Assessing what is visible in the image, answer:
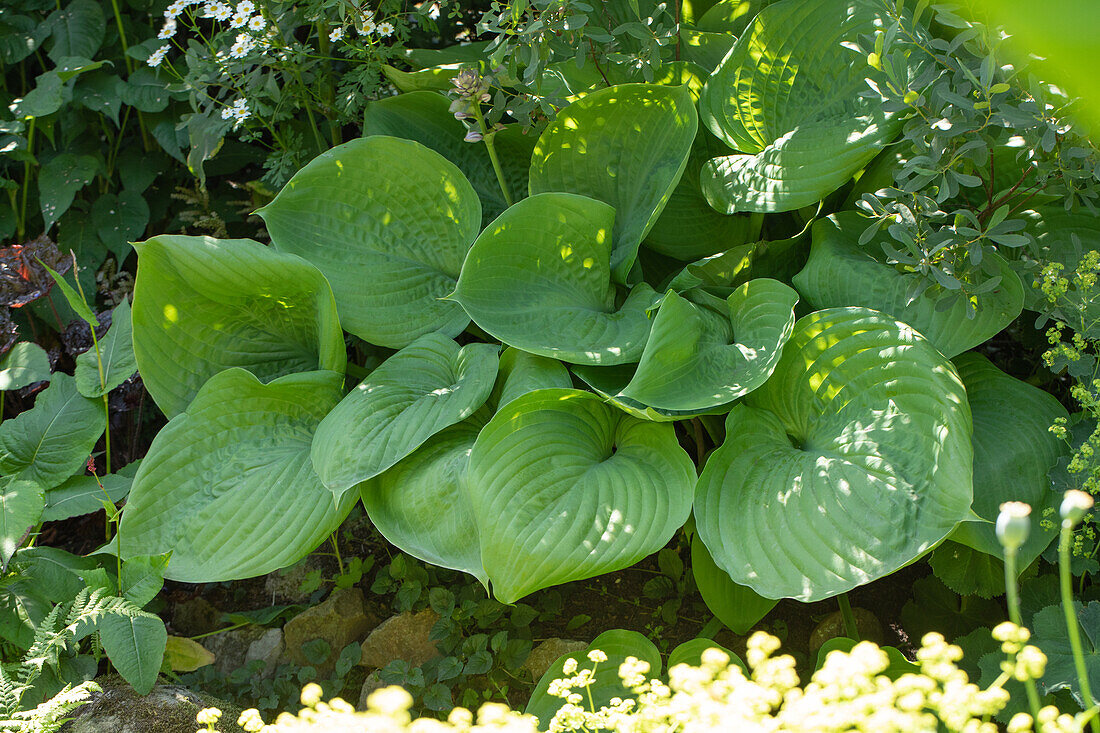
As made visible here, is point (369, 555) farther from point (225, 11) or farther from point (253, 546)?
point (225, 11)

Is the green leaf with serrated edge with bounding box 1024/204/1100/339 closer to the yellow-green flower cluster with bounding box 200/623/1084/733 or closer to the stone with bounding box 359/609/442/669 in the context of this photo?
the yellow-green flower cluster with bounding box 200/623/1084/733

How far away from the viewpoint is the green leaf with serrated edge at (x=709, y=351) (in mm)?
1421

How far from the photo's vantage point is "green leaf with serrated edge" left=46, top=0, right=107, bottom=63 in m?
2.26

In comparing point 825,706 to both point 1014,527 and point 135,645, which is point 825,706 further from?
point 135,645

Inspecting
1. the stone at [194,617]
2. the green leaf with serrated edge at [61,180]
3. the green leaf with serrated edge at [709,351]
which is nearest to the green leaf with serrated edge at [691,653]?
the green leaf with serrated edge at [709,351]

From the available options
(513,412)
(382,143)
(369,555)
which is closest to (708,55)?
(382,143)

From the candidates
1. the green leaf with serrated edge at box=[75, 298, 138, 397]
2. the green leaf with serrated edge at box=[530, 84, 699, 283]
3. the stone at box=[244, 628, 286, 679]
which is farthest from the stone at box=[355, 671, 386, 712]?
the green leaf with serrated edge at box=[530, 84, 699, 283]

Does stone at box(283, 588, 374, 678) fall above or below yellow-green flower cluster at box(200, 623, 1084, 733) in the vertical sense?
below

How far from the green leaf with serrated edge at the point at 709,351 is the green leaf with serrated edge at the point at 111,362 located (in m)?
1.05

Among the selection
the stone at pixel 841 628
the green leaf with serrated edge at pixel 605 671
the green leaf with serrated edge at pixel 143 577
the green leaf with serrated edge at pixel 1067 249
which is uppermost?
the green leaf with serrated edge at pixel 1067 249

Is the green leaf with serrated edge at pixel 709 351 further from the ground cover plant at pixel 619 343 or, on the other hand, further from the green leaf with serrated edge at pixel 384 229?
the green leaf with serrated edge at pixel 384 229

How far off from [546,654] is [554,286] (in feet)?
2.28

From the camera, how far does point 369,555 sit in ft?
6.45

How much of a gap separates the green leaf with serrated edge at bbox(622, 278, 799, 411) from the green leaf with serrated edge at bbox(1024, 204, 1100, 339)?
403 millimetres
